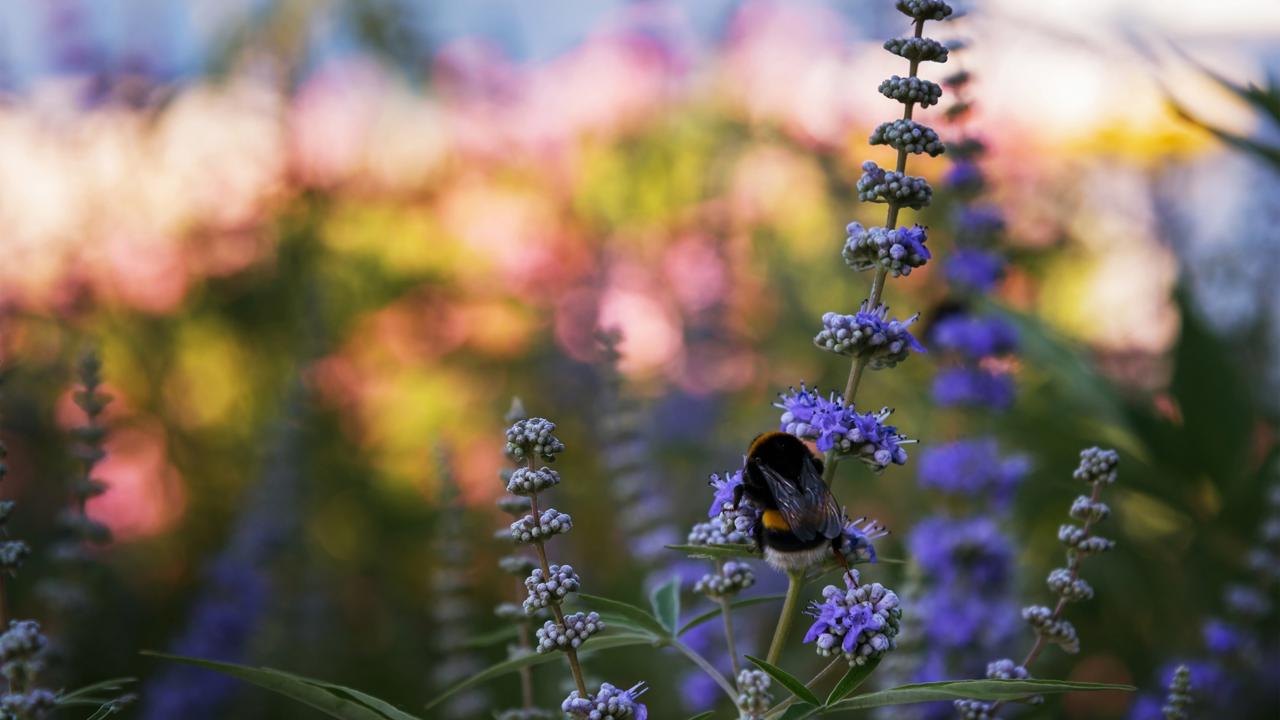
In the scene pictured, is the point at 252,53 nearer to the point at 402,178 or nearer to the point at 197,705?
the point at 402,178

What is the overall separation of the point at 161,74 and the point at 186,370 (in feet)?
3.71

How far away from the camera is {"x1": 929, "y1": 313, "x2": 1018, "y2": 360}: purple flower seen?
8.04 ft

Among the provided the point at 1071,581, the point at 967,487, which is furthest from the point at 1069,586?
the point at 967,487

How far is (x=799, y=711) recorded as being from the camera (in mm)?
1164

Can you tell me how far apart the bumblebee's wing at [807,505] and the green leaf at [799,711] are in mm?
187

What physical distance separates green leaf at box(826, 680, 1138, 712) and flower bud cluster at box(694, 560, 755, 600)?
27cm

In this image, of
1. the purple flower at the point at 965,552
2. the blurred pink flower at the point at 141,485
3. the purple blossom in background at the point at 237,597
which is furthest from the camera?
the blurred pink flower at the point at 141,485

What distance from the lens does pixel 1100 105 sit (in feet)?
14.1

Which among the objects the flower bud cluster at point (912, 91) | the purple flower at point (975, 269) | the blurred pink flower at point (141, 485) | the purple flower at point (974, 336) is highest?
the blurred pink flower at point (141, 485)

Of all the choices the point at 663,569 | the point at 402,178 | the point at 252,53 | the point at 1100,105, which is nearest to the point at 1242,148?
the point at 663,569

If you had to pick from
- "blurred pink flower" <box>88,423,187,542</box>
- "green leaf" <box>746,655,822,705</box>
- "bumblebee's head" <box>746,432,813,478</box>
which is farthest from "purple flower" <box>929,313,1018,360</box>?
"blurred pink flower" <box>88,423,187,542</box>

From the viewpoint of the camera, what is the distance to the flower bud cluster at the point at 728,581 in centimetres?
138

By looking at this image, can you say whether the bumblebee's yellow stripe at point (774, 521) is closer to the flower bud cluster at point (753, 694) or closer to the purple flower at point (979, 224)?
the flower bud cluster at point (753, 694)

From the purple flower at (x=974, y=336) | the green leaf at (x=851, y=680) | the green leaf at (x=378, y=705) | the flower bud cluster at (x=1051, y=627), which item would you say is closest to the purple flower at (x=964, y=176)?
the purple flower at (x=974, y=336)
